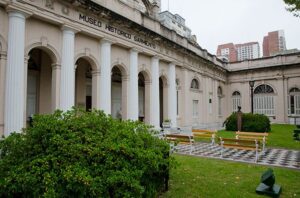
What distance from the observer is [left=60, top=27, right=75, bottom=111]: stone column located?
1043 cm

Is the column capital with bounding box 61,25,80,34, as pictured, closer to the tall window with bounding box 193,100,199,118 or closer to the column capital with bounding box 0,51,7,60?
the column capital with bounding box 0,51,7,60

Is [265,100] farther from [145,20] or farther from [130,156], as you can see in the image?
[130,156]

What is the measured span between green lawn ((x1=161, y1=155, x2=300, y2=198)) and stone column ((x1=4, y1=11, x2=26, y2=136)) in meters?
6.04

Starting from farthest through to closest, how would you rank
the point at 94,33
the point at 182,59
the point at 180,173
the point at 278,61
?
the point at 278,61 → the point at 182,59 → the point at 94,33 → the point at 180,173

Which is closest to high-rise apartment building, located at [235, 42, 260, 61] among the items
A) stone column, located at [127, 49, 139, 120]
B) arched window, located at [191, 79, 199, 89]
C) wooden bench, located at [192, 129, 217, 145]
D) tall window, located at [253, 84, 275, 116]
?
tall window, located at [253, 84, 275, 116]

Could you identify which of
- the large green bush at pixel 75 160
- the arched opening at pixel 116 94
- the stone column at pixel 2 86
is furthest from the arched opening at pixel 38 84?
the large green bush at pixel 75 160

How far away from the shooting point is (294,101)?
26.7 meters

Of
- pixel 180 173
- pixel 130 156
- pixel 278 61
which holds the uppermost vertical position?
pixel 278 61

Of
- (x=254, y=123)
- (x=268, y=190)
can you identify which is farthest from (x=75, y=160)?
(x=254, y=123)

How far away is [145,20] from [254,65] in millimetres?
18768

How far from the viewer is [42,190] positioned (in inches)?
131

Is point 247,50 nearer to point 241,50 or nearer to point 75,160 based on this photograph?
point 241,50

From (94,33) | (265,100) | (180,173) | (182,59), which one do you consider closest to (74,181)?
(180,173)

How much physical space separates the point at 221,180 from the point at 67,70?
25.8 feet
